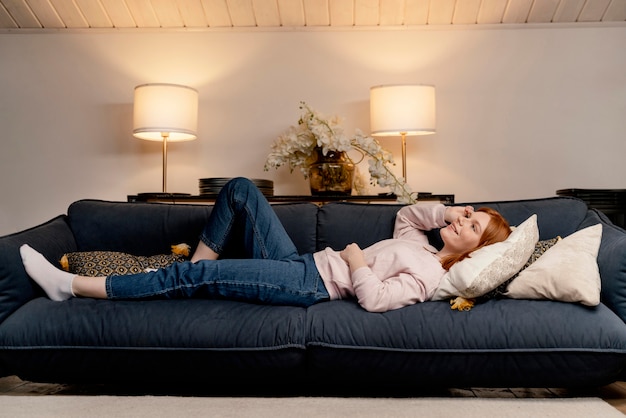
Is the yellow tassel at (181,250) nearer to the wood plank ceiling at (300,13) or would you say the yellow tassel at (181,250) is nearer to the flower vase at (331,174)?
the flower vase at (331,174)

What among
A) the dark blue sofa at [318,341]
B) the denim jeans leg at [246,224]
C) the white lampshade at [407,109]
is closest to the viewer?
the dark blue sofa at [318,341]

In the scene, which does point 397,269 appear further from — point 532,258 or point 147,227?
point 147,227

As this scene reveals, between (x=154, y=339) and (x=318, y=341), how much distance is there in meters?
0.52

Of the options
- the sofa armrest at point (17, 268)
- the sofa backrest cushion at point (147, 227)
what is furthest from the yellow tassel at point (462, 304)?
the sofa armrest at point (17, 268)

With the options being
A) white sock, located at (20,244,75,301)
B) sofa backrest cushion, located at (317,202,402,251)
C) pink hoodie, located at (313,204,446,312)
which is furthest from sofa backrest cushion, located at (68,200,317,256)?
white sock, located at (20,244,75,301)

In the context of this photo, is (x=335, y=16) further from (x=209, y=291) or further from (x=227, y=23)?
(x=209, y=291)

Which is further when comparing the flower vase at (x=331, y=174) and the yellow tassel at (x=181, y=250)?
the flower vase at (x=331, y=174)

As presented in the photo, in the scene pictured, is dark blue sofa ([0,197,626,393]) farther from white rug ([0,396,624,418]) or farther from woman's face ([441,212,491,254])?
woman's face ([441,212,491,254])

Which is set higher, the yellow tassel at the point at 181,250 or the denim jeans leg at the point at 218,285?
the yellow tassel at the point at 181,250

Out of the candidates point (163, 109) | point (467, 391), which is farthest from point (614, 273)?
point (163, 109)

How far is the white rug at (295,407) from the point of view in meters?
1.86

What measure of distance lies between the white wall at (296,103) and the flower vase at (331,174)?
54 cm

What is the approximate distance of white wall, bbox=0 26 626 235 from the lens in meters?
3.86

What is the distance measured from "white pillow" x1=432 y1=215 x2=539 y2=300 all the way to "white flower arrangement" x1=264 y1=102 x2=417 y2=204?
994mm
